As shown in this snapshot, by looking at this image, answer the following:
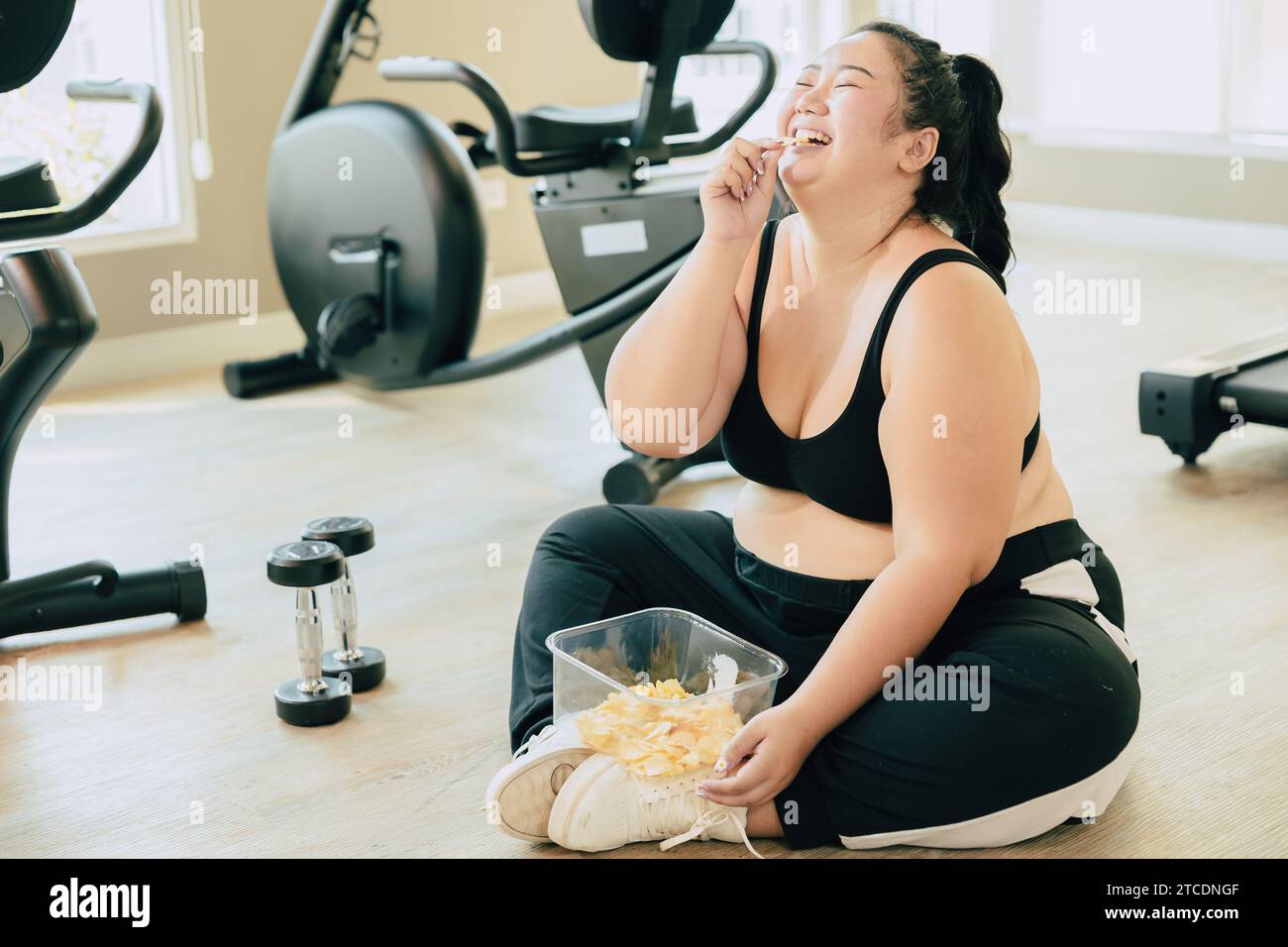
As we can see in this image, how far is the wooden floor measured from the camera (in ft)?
5.86

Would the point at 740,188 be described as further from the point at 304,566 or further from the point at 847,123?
the point at 304,566

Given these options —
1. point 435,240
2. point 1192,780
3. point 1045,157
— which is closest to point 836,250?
point 1192,780

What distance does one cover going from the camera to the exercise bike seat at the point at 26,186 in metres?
2.12

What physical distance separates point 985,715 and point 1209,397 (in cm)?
176

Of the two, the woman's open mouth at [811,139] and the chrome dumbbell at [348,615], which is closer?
the woman's open mouth at [811,139]

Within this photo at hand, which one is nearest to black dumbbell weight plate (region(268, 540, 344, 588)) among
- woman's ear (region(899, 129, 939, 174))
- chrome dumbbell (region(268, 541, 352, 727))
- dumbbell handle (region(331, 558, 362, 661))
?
chrome dumbbell (region(268, 541, 352, 727))

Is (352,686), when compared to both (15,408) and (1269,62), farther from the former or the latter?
(1269,62)

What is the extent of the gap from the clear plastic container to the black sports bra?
7.8 inches

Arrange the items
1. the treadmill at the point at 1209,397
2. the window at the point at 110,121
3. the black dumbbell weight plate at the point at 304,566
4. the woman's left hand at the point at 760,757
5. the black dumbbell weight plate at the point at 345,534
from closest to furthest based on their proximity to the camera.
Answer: the woman's left hand at the point at 760,757 < the black dumbbell weight plate at the point at 304,566 < the black dumbbell weight plate at the point at 345,534 < the treadmill at the point at 1209,397 < the window at the point at 110,121

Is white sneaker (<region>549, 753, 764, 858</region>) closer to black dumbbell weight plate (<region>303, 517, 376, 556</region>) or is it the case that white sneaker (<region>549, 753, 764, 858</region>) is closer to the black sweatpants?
the black sweatpants

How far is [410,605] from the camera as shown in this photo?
2.52 m

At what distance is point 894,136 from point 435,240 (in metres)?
1.93

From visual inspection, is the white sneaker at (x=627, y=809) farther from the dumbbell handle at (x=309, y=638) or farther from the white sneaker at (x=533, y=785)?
the dumbbell handle at (x=309, y=638)

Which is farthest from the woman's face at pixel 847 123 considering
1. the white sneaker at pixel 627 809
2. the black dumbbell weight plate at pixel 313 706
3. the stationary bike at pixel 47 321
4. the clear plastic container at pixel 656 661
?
the stationary bike at pixel 47 321
